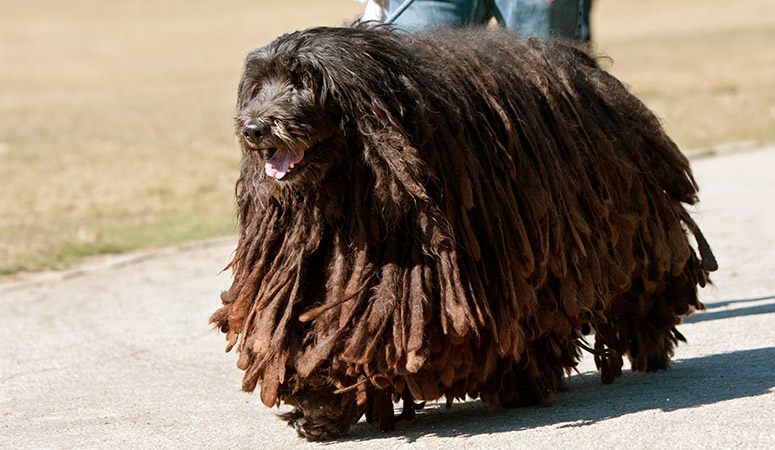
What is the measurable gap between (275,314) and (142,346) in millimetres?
2562

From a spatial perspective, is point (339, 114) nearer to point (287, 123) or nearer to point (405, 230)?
point (287, 123)

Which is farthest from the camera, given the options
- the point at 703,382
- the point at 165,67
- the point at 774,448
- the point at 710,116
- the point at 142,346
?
the point at 165,67

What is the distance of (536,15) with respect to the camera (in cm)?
613

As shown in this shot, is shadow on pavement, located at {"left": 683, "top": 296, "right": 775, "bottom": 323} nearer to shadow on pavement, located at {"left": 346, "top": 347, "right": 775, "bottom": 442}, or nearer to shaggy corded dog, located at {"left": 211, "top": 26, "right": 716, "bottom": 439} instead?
shadow on pavement, located at {"left": 346, "top": 347, "right": 775, "bottom": 442}

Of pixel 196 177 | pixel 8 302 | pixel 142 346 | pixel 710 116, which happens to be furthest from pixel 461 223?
pixel 710 116

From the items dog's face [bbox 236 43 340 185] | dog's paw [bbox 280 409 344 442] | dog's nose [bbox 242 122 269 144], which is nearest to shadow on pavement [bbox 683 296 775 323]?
dog's paw [bbox 280 409 344 442]

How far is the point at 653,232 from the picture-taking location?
5.24 meters

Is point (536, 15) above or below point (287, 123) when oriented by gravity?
above

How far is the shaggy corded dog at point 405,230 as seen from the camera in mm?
4344

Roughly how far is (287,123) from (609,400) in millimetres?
1856

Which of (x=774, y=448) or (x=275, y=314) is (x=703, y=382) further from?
(x=275, y=314)

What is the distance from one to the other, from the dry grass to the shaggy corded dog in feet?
2.16

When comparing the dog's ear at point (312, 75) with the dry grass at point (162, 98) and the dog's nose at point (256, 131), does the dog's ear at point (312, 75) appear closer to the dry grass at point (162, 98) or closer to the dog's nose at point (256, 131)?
the dog's nose at point (256, 131)

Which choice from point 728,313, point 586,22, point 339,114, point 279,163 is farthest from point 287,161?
point 728,313
